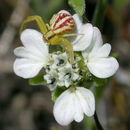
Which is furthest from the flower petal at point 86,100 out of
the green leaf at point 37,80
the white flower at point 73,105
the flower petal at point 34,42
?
the flower petal at point 34,42

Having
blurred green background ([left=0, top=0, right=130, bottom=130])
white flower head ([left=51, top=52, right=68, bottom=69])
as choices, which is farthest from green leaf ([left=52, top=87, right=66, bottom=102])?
blurred green background ([left=0, top=0, right=130, bottom=130])

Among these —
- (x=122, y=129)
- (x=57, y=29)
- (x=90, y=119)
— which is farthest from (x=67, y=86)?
(x=122, y=129)

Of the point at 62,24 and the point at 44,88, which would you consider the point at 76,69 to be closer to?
the point at 62,24

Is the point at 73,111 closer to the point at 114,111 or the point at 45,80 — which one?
the point at 45,80

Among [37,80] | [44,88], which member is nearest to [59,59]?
[37,80]

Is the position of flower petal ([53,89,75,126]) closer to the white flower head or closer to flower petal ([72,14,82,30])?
the white flower head

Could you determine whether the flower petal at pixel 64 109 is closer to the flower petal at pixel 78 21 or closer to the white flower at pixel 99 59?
the white flower at pixel 99 59

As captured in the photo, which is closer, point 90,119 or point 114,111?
point 90,119
